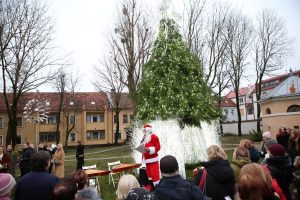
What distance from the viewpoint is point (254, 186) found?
342cm

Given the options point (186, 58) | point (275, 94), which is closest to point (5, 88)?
point (186, 58)

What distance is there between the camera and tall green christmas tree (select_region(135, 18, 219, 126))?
14211 mm

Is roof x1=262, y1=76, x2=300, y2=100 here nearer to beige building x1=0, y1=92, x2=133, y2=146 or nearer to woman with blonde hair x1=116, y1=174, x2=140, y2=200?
woman with blonde hair x1=116, y1=174, x2=140, y2=200

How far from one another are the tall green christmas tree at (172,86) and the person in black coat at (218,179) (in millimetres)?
9087

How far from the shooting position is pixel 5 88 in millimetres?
25656

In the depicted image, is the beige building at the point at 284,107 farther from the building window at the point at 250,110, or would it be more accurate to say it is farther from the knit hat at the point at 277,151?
the building window at the point at 250,110

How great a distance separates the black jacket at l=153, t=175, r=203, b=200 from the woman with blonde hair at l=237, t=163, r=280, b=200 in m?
0.64

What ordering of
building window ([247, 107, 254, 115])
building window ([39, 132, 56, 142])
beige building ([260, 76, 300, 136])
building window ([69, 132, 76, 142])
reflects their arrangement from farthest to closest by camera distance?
building window ([247, 107, 254, 115]) < building window ([69, 132, 76, 142]) < building window ([39, 132, 56, 142]) < beige building ([260, 76, 300, 136])

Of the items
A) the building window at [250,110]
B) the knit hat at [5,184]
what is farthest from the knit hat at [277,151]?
the building window at [250,110]

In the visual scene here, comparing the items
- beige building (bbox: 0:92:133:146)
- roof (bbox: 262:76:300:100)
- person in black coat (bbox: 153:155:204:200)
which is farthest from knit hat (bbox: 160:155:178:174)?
beige building (bbox: 0:92:133:146)

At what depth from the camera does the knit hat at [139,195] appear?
374cm

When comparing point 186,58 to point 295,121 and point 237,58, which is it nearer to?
point 295,121

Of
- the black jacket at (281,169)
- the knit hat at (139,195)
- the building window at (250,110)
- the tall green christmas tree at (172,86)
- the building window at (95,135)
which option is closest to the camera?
the knit hat at (139,195)

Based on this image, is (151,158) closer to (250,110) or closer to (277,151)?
(277,151)
